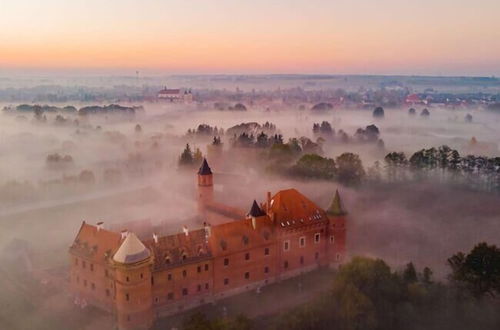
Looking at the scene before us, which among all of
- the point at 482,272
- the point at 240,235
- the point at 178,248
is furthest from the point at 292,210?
the point at 482,272

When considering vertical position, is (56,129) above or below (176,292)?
above

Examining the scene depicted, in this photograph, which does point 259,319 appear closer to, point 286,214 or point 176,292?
point 176,292

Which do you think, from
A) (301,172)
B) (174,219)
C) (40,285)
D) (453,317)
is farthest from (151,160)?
(453,317)

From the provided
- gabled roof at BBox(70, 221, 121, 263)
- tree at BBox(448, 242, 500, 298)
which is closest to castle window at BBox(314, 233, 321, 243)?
tree at BBox(448, 242, 500, 298)

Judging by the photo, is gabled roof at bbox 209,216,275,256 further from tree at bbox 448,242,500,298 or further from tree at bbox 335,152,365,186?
tree at bbox 335,152,365,186

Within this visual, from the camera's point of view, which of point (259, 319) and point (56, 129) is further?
point (56, 129)

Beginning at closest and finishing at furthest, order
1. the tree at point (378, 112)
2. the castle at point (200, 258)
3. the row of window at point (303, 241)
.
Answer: the castle at point (200, 258) < the row of window at point (303, 241) < the tree at point (378, 112)

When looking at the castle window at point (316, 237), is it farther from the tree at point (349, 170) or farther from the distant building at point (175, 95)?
the distant building at point (175, 95)

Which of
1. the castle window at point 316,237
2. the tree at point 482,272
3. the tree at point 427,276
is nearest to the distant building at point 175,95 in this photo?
the castle window at point 316,237
